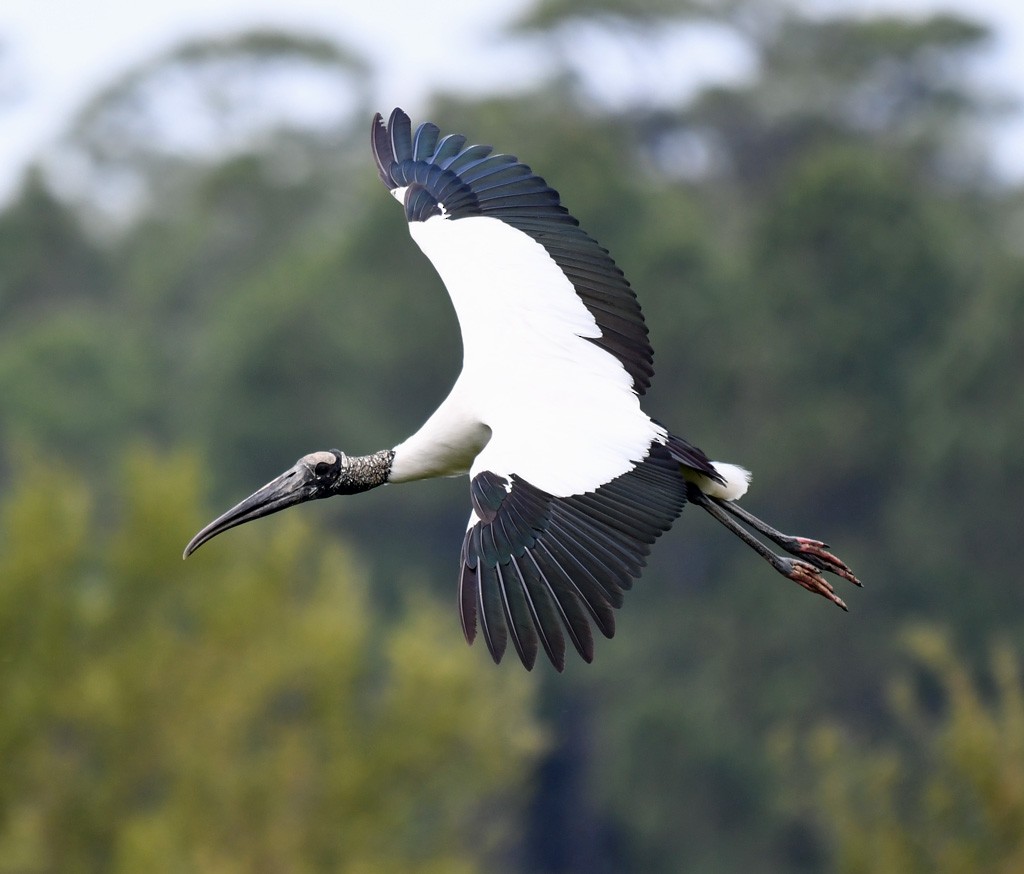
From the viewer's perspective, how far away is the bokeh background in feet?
60.7

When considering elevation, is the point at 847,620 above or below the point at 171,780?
above

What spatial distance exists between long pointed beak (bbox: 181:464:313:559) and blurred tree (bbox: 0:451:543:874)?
32.4ft

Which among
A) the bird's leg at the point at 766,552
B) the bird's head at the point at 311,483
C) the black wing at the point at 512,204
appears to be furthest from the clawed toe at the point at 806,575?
the bird's head at the point at 311,483

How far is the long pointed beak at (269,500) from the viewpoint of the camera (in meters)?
7.85

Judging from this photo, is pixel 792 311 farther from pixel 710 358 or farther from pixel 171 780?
pixel 171 780

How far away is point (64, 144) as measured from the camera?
55.2m

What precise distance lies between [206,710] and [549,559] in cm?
1231

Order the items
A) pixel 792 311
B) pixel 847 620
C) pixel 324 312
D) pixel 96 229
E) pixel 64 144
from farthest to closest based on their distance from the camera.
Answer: pixel 64 144 → pixel 96 229 → pixel 324 312 → pixel 792 311 → pixel 847 620

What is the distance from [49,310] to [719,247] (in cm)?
1407

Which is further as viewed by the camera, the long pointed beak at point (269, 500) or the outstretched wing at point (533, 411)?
the long pointed beak at point (269, 500)

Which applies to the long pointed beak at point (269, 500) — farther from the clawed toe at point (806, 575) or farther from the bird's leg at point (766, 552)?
the clawed toe at point (806, 575)

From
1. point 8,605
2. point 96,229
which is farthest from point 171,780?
point 96,229

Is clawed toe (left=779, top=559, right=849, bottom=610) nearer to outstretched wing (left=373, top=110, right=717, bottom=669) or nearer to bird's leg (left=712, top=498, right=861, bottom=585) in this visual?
bird's leg (left=712, top=498, right=861, bottom=585)

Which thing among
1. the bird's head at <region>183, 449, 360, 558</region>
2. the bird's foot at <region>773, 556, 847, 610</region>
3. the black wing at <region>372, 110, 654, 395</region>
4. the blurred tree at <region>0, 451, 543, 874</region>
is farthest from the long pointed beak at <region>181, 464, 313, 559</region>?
the blurred tree at <region>0, 451, 543, 874</region>
